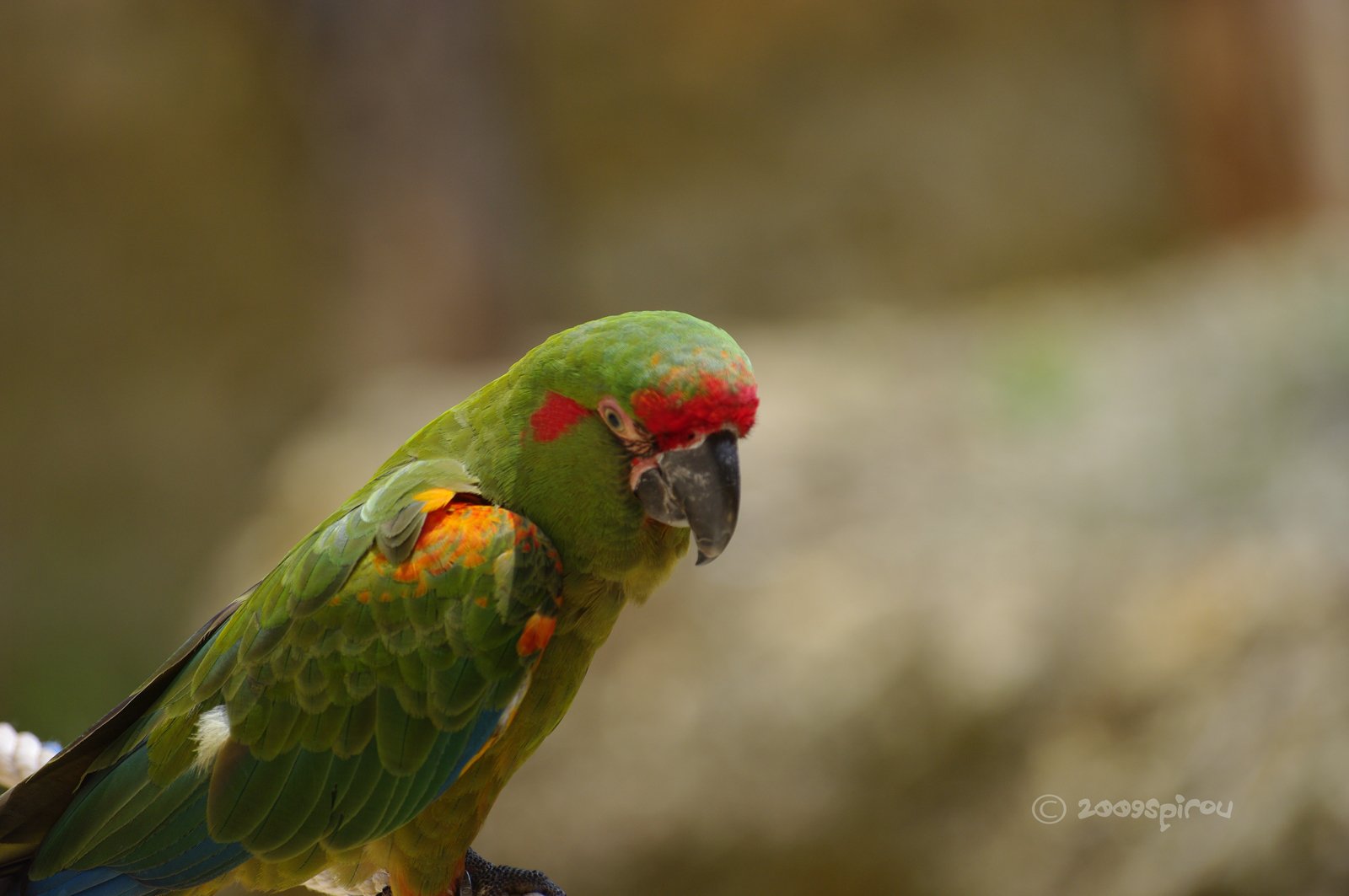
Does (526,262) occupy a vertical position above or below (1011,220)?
below

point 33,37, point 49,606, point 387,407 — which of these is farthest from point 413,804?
point 33,37

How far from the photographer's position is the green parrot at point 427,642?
1916mm

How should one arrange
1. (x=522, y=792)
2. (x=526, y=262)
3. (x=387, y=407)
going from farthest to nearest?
(x=526, y=262)
(x=387, y=407)
(x=522, y=792)

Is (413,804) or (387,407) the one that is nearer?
(413,804)

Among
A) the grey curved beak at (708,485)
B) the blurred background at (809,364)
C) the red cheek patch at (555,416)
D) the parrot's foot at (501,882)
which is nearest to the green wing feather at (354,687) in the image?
the red cheek patch at (555,416)

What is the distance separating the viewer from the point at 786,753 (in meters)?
4.21

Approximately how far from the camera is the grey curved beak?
188 centimetres

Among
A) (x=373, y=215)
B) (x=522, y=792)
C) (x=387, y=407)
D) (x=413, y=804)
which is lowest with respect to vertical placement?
(x=413, y=804)

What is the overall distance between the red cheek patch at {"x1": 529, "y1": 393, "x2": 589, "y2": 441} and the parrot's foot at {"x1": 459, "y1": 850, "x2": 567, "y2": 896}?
104 centimetres

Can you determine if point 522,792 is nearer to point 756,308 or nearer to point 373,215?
point 373,215

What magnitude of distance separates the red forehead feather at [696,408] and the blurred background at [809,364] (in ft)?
8.39

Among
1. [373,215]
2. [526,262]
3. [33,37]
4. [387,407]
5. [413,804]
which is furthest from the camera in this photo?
[33,37]

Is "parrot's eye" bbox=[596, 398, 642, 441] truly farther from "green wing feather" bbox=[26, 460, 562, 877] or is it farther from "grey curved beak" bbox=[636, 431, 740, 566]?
"green wing feather" bbox=[26, 460, 562, 877]

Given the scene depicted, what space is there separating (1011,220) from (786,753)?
7155mm
